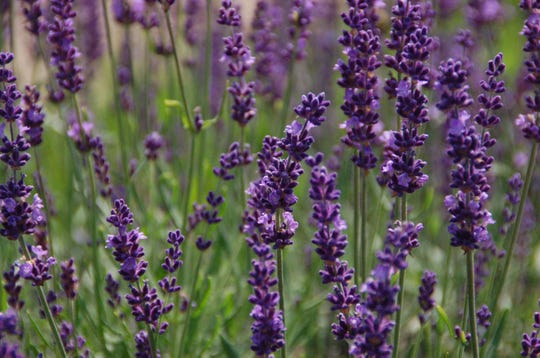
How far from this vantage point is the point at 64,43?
3.42m

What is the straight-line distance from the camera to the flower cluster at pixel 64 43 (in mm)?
3367

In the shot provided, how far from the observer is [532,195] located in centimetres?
546

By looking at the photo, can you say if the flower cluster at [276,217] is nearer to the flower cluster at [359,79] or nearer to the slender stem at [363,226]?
the flower cluster at [359,79]

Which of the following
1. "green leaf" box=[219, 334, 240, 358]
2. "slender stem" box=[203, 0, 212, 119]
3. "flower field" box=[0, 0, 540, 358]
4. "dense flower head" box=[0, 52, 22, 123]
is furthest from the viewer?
"slender stem" box=[203, 0, 212, 119]

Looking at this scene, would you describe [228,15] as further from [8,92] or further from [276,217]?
[276,217]

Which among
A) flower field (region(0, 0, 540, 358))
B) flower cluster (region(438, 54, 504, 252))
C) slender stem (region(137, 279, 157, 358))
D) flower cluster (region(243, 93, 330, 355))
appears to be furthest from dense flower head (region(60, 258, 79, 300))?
flower cluster (region(438, 54, 504, 252))

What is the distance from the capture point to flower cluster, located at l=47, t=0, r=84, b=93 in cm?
337

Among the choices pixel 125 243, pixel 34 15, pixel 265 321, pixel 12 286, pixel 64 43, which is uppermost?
pixel 34 15

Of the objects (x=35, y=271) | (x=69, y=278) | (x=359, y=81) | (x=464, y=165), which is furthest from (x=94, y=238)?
(x=464, y=165)

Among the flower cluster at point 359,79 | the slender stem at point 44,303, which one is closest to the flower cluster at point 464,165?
the flower cluster at point 359,79

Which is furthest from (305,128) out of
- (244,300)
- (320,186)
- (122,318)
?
(244,300)

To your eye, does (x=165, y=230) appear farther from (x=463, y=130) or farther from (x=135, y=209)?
(x=463, y=130)

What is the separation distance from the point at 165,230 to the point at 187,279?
19.9 inches

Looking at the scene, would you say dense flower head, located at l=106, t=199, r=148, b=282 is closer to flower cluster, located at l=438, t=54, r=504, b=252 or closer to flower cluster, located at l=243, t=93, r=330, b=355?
flower cluster, located at l=243, t=93, r=330, b=355
